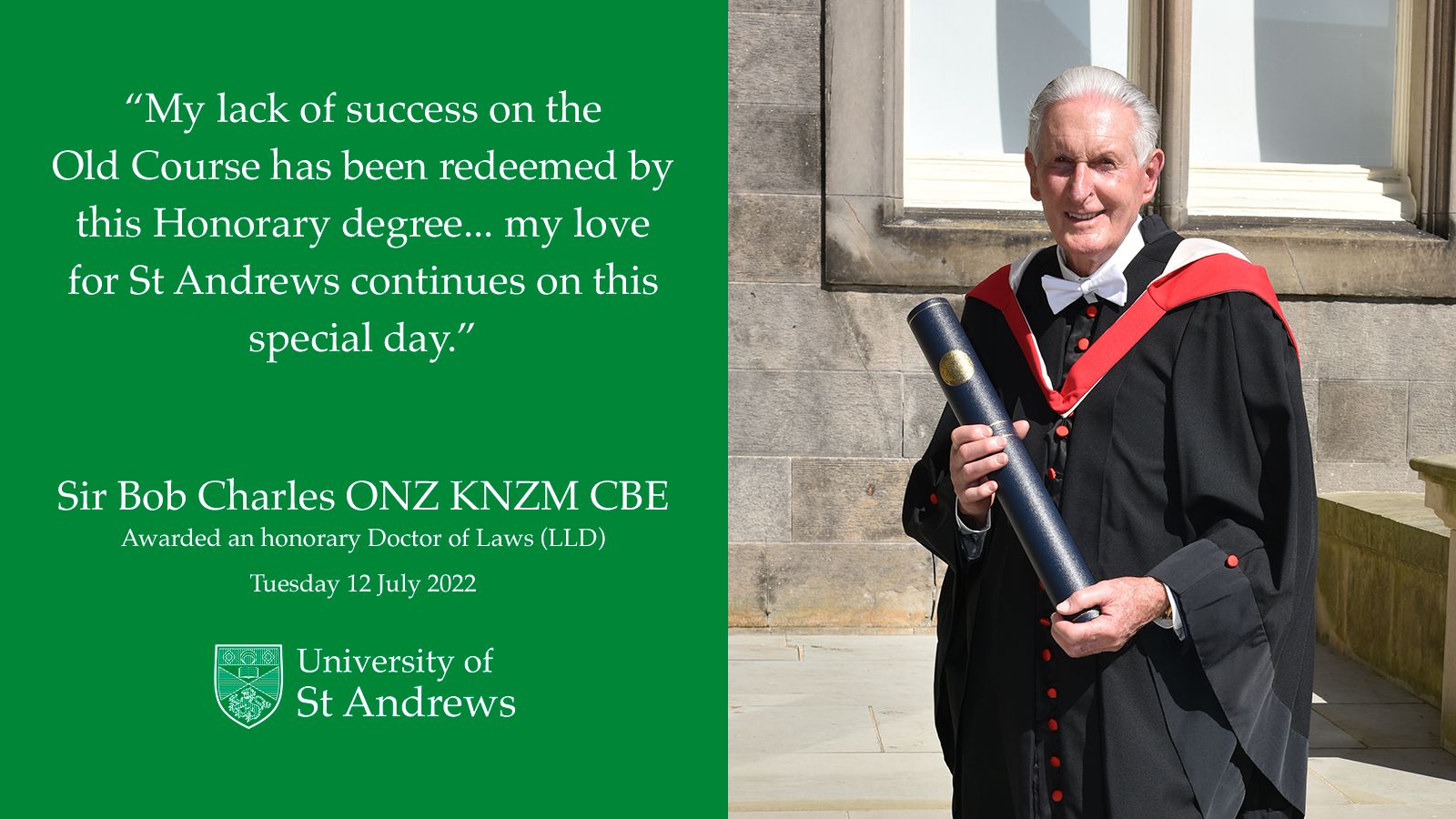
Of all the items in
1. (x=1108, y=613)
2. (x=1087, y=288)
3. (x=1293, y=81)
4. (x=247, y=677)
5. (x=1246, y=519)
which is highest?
(x=1293, y=81)

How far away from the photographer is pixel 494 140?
236 centimetres

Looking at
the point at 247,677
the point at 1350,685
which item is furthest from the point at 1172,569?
the point at 1350,685


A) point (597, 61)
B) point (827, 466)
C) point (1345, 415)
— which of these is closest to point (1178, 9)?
point (1345, 415)

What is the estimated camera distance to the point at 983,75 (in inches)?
238

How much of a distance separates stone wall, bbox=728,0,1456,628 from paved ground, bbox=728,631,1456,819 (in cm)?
28

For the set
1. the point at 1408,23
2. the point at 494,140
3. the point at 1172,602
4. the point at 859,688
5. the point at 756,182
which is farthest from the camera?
the point at 1408,23

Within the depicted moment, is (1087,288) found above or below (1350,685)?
above

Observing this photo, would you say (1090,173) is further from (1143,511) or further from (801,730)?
(801,730)

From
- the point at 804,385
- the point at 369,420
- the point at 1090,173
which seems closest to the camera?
the point at 1090,173

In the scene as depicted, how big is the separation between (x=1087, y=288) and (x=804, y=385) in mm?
3881

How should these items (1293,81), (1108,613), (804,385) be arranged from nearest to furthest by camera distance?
(1108,613)
(804,385)
(1293,81)

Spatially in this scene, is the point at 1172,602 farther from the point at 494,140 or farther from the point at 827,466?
the point at 827,466

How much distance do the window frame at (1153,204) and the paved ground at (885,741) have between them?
4.98 ft

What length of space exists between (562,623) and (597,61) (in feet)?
3.13
